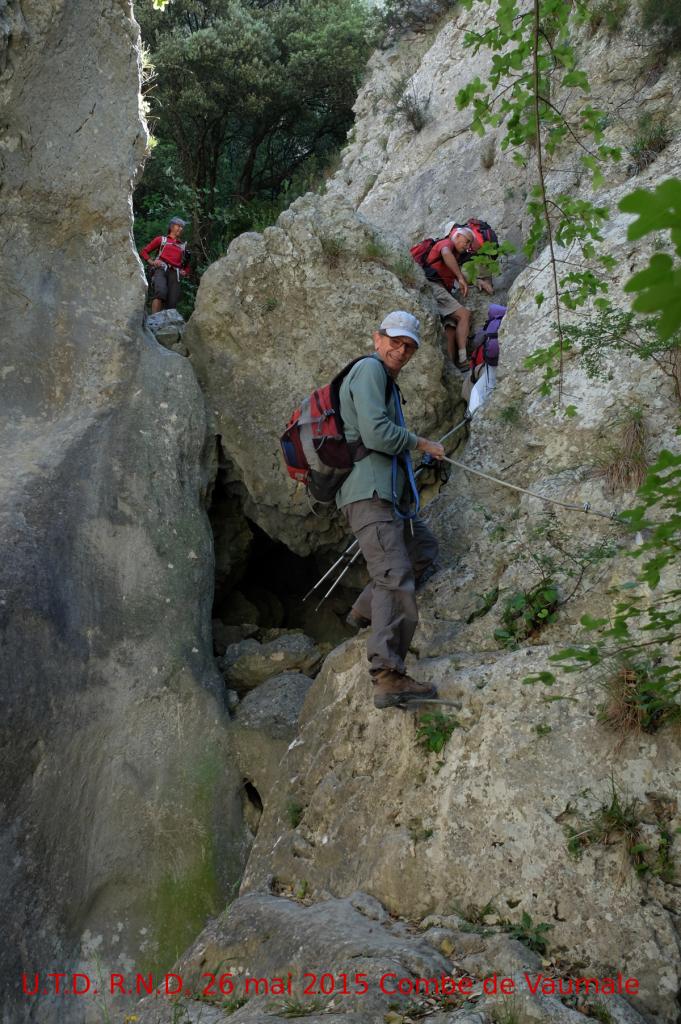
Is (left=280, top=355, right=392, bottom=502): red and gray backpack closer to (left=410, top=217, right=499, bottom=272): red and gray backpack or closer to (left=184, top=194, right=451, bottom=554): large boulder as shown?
(left=184, top=194, right=451, bottom=554): large boulder

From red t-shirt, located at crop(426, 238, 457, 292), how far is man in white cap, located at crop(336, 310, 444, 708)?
3.66m

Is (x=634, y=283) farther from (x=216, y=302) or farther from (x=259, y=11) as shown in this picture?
(x=259, y=11)

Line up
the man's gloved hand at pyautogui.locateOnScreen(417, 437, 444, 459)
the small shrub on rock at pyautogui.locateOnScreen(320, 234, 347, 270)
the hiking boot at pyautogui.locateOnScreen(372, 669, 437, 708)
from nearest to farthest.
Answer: the hiking boot at pyautogui.locateOnScreen(372, 669, 437, 708)
the man's gloved hand at pyautogui.locateOnScreen(417, 437, 444, 459)
the small shrub on rock at pyautogui.locateOnScreen(320, 234, 347, 270)

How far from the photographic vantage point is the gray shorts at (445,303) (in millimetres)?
8953

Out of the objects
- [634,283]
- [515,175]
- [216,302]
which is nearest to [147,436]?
[216,302]

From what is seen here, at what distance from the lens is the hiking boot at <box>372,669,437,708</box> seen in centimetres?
536

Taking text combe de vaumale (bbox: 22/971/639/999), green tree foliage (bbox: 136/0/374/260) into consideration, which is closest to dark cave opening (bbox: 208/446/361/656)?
text combe de vaumale (bbox: 22/971/639/999)

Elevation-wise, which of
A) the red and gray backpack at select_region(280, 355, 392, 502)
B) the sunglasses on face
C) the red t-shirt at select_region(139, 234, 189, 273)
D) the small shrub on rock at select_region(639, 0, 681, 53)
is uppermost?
the small shrub on rock at select_region(639, 0, 681, 53)

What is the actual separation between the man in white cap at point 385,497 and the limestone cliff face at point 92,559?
225cm

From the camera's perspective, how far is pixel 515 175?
10703mm

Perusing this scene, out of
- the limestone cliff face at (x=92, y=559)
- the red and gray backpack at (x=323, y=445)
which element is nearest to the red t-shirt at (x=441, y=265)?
the limestone cliff face at (x=92, y=559)

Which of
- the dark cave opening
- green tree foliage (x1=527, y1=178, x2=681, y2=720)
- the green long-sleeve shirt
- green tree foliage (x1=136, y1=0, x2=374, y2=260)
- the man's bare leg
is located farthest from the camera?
green tree foliage (x1=136, y1=0, x2=374, y2=260)

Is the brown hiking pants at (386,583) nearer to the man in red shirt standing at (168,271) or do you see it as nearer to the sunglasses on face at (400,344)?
the sunglasses on face at (400,344)

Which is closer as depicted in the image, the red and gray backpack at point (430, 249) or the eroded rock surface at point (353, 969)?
the eroded rock surface at point (353, 969)
